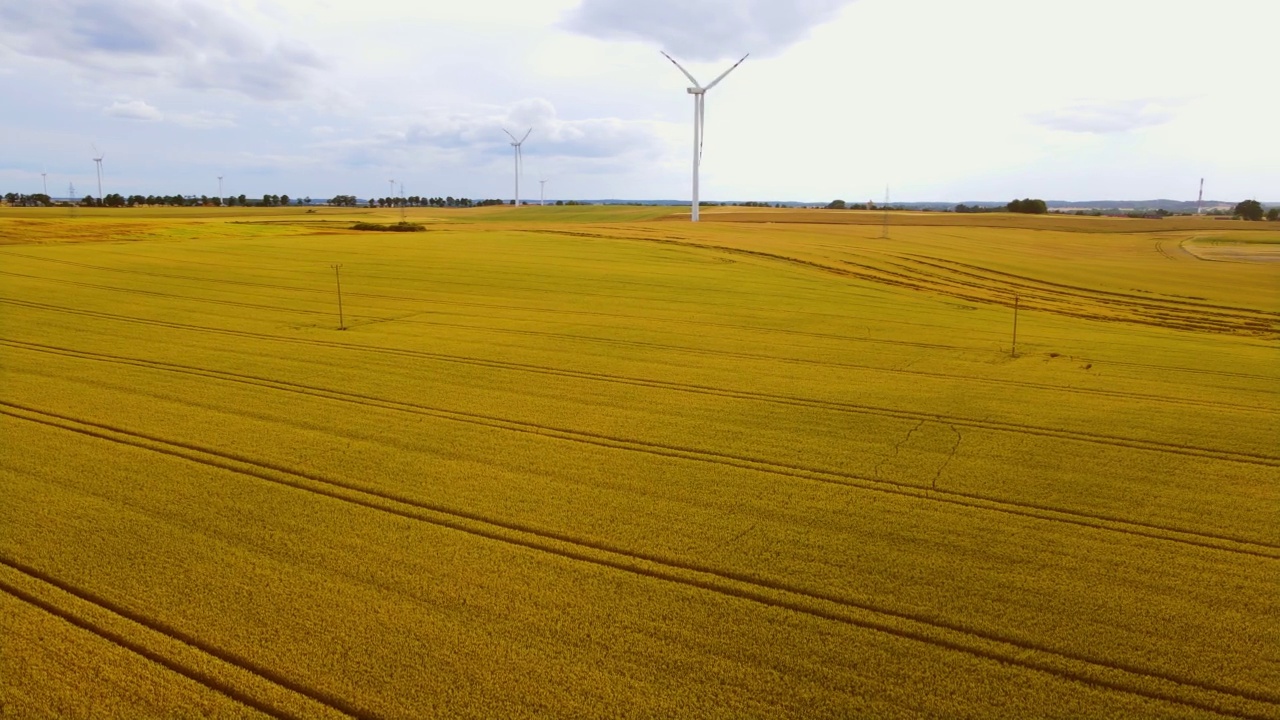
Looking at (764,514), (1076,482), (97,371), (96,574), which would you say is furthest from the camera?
(97,371)

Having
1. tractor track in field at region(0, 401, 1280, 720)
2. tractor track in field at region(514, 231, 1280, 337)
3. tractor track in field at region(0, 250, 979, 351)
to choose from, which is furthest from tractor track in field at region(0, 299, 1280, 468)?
tractor track in field at region(514, 231, 1280, 337)

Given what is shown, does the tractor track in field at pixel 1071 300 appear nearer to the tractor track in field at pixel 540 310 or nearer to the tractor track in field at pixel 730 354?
the tractor track in field at pixel 540 310

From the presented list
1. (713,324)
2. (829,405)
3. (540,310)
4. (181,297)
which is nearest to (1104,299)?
(713,324)

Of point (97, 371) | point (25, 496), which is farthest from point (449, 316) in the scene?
point (25, 496)

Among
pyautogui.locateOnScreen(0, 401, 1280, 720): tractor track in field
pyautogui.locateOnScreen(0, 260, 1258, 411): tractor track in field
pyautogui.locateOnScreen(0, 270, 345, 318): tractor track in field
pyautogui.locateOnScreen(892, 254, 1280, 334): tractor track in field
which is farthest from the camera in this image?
pyautogui.locateOnScreen(892, 254, 1280, 334): tractor track in field

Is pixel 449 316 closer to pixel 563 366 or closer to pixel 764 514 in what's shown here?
pixel 563 366

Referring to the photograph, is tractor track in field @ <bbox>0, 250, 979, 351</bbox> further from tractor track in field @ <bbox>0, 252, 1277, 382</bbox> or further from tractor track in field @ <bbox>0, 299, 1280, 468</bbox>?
tractor track in field @ <bbox>0, 299, 1280, 468</bbox>
